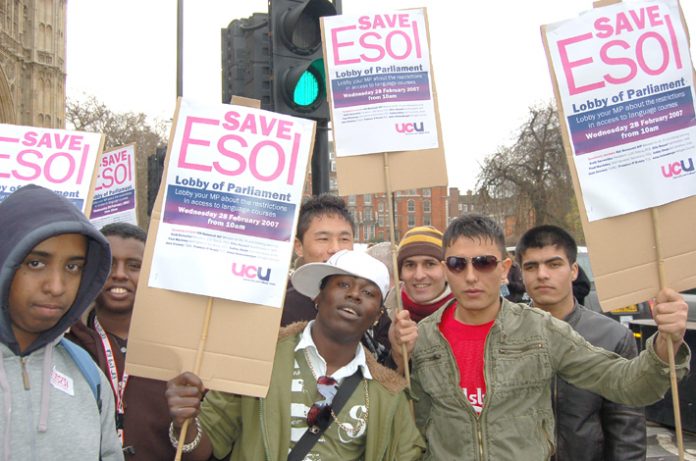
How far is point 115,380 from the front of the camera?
303cm

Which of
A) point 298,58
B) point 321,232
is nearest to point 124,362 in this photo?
point 321,232

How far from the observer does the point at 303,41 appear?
510cm

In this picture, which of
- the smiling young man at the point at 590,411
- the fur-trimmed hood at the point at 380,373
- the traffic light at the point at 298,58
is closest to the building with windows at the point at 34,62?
the traffic light at the point at 298,58

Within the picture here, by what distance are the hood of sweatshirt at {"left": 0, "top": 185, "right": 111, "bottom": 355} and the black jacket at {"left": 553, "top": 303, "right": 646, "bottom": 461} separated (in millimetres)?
2327

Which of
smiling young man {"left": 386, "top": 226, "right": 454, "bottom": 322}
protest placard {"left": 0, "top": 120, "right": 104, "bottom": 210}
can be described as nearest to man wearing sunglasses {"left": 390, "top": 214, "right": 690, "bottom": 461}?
smiling young man {"left": 386, "top": 226, "right": 454, "bottom": 322}

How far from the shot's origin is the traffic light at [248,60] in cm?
515

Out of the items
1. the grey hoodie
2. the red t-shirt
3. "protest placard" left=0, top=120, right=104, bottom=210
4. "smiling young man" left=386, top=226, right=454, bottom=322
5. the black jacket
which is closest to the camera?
the grey hoodie

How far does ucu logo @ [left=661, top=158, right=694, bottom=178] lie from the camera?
311 centimetres

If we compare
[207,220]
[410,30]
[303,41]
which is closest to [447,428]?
[207,220]

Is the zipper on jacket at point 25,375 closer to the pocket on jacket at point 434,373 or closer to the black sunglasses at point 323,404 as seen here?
the black sunglasses at point 323,404

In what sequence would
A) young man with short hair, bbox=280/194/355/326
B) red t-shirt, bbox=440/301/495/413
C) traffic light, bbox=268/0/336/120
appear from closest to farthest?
red t-shirt, bbox=440/301/495/413, young man with short hair, bbox=280/194/355/326, traffic light, bbox=268/0/336/120

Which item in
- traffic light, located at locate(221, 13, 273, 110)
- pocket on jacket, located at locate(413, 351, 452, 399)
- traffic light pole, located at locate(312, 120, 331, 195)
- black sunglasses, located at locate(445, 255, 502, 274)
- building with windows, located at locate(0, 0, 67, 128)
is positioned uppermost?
building with windows, located at locate(0, 0, 67, 128)

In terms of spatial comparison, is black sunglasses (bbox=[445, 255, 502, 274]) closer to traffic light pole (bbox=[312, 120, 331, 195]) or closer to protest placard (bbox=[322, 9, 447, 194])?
protest placard (bbox=[322, 9, 447, 194])

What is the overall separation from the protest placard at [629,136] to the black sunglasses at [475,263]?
42 centimetres
